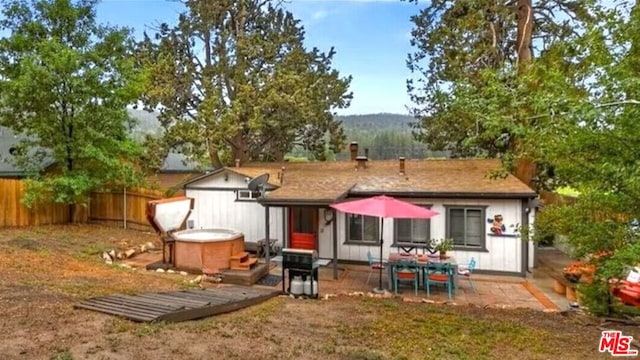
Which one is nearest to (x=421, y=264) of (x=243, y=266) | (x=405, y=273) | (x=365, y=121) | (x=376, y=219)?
(x=405, y=273)

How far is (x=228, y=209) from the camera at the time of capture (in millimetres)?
14227

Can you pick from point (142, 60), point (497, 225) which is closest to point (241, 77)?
point (142, 60)

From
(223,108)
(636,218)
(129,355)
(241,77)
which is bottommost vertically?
(129,355)

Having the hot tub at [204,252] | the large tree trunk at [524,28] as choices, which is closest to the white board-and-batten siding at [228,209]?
the hot tub at [204,252]

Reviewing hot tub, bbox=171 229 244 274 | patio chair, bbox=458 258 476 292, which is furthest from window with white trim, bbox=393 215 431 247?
hot tub, bbox=171 229 244 274

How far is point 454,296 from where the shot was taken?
9.53m

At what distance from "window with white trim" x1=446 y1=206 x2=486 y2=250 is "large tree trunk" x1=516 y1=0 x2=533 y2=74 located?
539 centimetres

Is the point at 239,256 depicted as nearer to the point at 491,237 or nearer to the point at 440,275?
the point at 440,275

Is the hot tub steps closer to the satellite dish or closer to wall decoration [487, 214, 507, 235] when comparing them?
the satellite dish

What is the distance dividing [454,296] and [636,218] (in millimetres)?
4810

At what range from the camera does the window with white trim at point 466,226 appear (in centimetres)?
1156

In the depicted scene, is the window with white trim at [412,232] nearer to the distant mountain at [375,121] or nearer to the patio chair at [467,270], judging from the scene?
the patio chair at [467,270]

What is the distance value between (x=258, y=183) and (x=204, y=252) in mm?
3125

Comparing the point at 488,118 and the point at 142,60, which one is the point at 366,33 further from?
the point at 488,118
